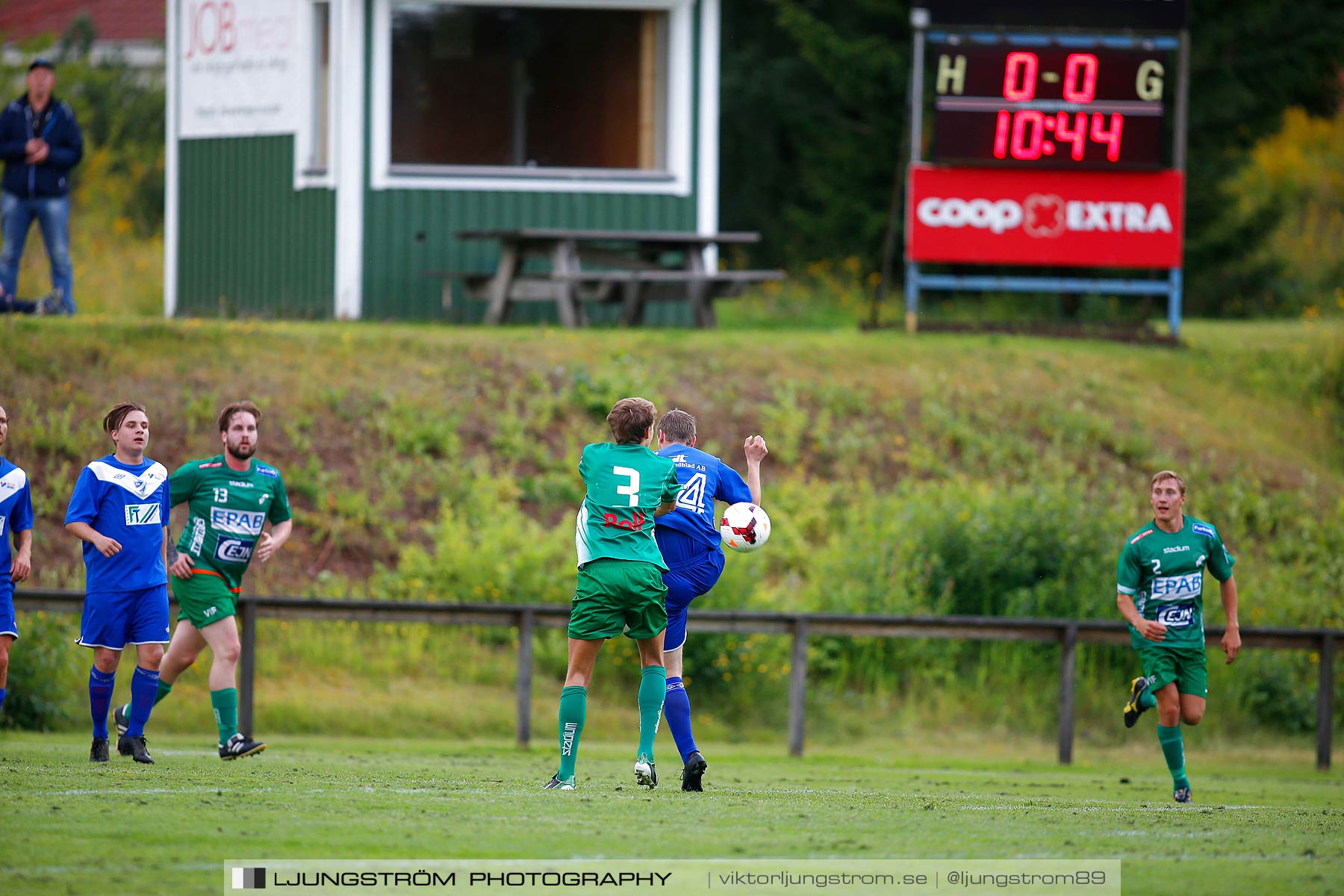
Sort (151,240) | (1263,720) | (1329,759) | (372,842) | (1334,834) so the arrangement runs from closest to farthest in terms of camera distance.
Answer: (372,842)
(1334,834)
(1329,759)
(1263,720)
(151,240)

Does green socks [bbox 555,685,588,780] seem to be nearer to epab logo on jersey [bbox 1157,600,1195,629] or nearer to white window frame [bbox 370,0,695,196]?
epab logo on jersey [bbox 1157,600,1195,629]

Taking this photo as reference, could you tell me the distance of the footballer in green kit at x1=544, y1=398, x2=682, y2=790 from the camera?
8695 millimetres

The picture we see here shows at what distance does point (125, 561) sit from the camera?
989 centimetres

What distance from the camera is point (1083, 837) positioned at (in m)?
7.82

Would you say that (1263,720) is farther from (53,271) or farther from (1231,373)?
(53,271)

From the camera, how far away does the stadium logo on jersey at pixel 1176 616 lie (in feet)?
34.1

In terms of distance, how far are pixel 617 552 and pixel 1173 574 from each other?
3.61m

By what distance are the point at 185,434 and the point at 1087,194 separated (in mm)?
10908

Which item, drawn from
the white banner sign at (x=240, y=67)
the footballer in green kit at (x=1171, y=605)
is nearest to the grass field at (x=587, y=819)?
the footballer in green kit at (x=1171, y=605)

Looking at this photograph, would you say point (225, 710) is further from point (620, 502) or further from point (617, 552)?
point (620, 502)

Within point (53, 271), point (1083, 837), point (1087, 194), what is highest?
point (1087, 194)

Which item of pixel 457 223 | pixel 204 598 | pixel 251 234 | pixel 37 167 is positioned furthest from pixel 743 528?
pixel 251 234

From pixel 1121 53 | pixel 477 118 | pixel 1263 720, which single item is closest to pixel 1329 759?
pixel 1263 720

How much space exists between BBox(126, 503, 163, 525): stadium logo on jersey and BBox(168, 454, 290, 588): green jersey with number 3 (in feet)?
0.48
